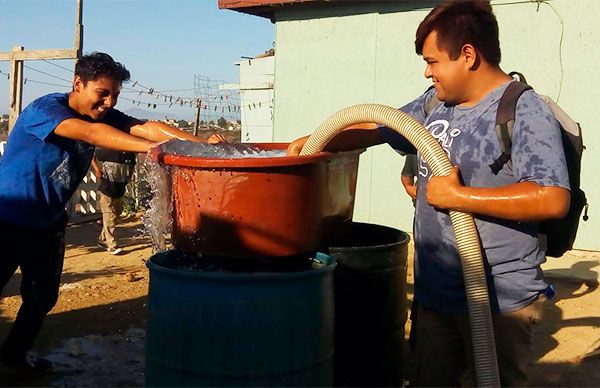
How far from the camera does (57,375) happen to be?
402 cm

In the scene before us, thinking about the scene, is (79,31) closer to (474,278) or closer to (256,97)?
(256,97)

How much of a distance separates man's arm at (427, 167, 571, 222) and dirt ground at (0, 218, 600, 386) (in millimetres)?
2252

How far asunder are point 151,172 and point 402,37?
19.5 feet

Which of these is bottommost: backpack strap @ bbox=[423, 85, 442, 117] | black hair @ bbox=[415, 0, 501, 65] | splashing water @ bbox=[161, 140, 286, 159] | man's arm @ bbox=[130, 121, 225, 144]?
splashing water @ bbox=[161, 140, 286, 159]

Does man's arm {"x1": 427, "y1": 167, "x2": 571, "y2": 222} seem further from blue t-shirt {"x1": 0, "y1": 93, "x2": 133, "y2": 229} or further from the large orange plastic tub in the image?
blue t-shirt {"x1": 0, "y1": 93, "x2": 133, "y2": 229}

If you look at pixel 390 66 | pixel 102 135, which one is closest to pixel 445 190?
pixel 102 135

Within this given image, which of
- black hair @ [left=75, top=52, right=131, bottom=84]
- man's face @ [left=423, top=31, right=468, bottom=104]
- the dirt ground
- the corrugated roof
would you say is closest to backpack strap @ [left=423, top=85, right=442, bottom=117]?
man's face @ [left=423, top=31, right=468, bottom=104]

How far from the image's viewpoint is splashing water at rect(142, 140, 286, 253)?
104 inches

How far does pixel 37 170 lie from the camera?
11.8ft

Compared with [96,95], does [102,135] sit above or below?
below

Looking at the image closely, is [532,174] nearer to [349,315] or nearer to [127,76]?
[349,315]

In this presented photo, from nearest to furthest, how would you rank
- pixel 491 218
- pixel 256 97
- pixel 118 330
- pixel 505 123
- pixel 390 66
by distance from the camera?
pixel 505 123 → pixel 491 218 → pixel 118 330 → pixel 390 66 → pixel 256 97

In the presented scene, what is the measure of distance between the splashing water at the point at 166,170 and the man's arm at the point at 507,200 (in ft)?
2.98

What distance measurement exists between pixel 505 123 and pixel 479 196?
0.87 feet
